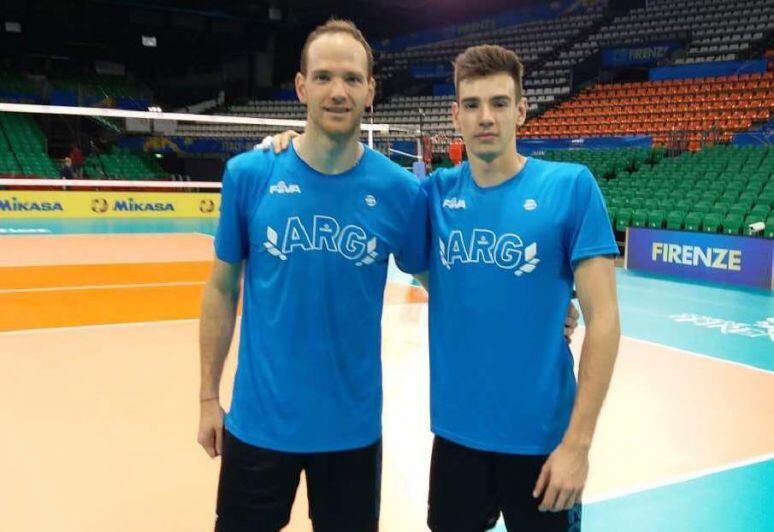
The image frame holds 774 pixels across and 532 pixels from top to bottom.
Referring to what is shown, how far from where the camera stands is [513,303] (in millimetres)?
1840

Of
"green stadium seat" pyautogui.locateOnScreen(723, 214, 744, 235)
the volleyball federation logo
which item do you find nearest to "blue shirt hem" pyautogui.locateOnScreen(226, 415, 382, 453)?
"green stadium seat" pyautogui.locateOnScreen(723, 214, 744, 235)

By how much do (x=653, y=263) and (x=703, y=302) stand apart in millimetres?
2754

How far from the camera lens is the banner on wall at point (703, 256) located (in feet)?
32.3

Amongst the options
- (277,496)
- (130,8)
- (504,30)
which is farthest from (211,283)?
(504,30)

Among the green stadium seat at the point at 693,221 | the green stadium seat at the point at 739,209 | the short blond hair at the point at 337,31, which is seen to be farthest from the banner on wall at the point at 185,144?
the short blond hair at the point at 337,31

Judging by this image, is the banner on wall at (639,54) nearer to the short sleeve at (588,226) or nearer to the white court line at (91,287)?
the white court line at (91,287)

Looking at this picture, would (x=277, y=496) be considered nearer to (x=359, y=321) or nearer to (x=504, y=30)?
(x=359, y=321)

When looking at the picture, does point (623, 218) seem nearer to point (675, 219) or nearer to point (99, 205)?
point (675, 219)

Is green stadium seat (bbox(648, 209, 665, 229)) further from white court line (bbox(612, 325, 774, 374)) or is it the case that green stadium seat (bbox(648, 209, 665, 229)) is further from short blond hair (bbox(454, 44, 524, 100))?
short blond hair (bbox(454, 44, 524, 100))

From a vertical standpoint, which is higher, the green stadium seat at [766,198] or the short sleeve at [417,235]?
the short sleeve at [417,235]

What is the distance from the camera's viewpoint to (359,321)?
1946 mm

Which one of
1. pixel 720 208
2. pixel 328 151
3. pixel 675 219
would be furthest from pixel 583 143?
pixel 328 151

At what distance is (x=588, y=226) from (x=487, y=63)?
0.52m

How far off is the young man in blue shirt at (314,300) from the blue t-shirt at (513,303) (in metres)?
0.22
